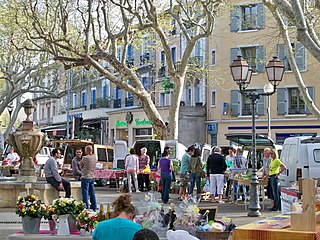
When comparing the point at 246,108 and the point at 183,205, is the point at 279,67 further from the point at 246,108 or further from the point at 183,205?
the point at 246,108

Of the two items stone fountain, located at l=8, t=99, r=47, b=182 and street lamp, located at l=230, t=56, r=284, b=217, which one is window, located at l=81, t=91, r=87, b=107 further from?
street lamp, located at l=230, t=56, r=284, b=217

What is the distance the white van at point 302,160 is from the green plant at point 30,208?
1032 cm

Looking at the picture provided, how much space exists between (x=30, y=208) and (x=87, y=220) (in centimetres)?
121

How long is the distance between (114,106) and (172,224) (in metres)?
51.9

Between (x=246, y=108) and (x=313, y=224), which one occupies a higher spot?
(x=246, y=108)

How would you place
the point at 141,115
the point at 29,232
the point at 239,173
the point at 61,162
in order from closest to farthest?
the point at 29,232 < the point at 239,173 < the point at 61,162 < the point at 141,115

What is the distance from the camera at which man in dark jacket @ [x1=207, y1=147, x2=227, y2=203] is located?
20.5 meters

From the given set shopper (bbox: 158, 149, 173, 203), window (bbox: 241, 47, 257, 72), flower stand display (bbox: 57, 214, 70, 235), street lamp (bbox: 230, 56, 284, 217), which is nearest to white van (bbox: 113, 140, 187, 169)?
shopper (bbox: 158, 149, 173, 203)

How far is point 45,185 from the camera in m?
17.1

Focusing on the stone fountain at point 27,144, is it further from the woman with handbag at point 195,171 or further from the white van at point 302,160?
the white van at point 302,160

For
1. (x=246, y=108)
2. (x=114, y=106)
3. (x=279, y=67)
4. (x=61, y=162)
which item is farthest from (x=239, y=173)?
(x=114, y=106)

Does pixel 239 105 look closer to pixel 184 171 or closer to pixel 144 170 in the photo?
pixel 144 170

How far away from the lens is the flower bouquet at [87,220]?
1017 centimetres

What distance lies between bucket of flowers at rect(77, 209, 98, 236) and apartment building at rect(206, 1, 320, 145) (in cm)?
3207
